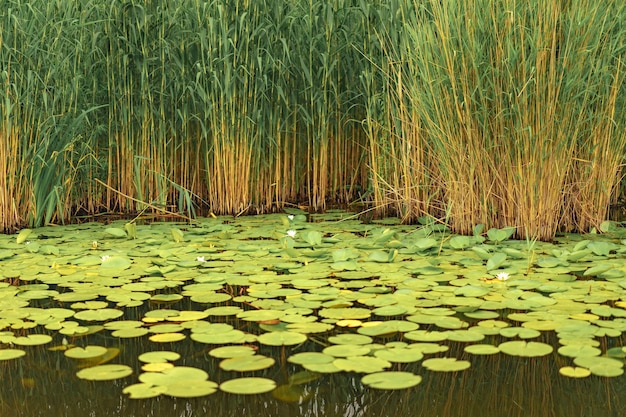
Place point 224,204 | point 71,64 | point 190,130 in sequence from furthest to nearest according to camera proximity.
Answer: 1. point 190,130
2. point 224,204
3. point 71,64

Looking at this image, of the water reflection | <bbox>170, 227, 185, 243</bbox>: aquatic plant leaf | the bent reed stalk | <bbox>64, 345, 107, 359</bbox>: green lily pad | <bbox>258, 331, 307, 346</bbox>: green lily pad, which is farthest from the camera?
<bbox>170, 227, 185, 243</bbox>: aquatic plant leaf

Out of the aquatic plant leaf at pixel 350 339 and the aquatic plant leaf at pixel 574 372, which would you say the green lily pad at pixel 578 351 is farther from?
the aquatic plant leaf at pixel 350 339

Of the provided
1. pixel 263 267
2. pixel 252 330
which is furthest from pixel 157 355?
pixel 263 267

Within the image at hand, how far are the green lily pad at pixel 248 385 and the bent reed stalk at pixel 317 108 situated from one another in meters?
2.66

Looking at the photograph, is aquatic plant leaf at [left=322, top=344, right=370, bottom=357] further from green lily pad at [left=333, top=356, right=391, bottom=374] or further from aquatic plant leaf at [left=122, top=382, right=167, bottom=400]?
aquatic plant leaf at [left=122, top=382, right=167, bottom=400]

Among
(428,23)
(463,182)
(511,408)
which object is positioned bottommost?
(511,408)

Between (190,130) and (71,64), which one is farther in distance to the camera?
(190,130)

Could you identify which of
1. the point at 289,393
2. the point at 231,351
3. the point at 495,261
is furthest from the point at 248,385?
the point at 495,261

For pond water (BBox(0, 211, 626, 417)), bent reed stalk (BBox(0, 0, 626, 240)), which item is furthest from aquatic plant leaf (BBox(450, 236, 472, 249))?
bent reed stalk (BBox(0, 0, 626, 240))

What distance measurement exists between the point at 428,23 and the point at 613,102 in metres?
1.19

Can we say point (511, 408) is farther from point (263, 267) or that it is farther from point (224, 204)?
point (224, 204)

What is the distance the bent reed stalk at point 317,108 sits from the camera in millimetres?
5004

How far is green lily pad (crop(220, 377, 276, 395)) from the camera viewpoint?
2.69 meters

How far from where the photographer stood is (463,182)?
5242mm
